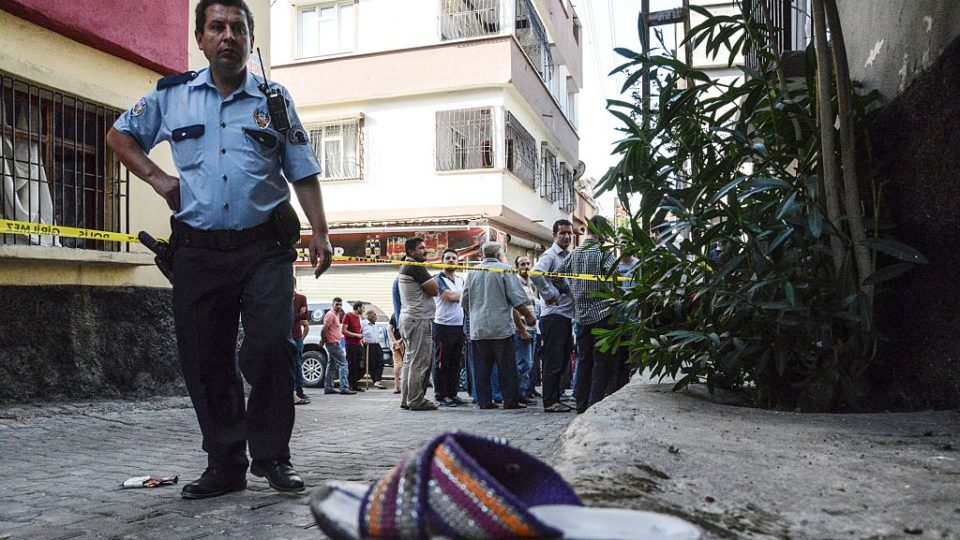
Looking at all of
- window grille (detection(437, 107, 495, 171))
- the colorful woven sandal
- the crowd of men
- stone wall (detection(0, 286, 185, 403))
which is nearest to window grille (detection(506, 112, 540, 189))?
window grille (detection(437, 107, 495, 171))

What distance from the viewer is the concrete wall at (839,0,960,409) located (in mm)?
3496

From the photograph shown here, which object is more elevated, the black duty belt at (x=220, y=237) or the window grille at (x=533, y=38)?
the window grille at (x=533, y=38)

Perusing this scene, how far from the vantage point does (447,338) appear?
938 cm

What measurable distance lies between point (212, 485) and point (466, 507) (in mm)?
2428

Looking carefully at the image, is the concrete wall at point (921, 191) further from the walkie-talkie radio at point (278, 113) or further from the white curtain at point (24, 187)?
the white curtain at point (24, 187)

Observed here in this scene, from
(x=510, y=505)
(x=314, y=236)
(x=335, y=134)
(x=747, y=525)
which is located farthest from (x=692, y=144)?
(x=335, y=134)

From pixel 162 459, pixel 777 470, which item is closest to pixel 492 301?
pixel 162 459

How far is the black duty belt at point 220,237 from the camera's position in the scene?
3342 millimetres

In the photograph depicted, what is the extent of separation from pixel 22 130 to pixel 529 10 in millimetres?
16712

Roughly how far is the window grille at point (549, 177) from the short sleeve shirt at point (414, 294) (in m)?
16.1

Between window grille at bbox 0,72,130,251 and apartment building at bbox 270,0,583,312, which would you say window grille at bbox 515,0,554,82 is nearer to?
apartment building at bbox 270,0,583,312

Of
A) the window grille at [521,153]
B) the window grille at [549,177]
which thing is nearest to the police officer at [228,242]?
the window grille at [521,153]

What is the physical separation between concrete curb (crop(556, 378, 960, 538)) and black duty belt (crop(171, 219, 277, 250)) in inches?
59.6

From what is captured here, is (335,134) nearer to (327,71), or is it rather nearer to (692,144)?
(327,71)
